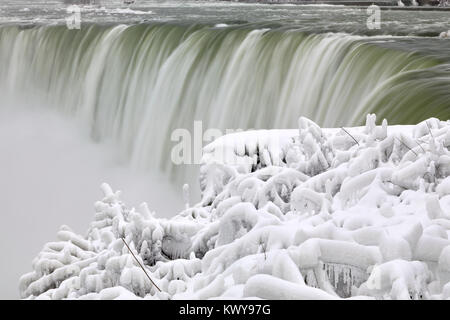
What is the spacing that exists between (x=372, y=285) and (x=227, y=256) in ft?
2.23

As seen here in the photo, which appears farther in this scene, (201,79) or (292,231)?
(201,79)

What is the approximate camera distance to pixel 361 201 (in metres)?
3.42

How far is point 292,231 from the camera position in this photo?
10.3 ft

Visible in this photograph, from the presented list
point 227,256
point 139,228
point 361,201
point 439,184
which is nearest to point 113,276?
point 139,228

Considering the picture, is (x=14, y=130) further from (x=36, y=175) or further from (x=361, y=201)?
(x=361, y=201)

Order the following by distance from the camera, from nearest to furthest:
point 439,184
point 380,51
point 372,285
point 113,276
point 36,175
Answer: point 372,285
point 439,184
point 113,276
point 380,51
point 36,175

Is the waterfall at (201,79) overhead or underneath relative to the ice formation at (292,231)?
overhead

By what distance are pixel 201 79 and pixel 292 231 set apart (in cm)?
992

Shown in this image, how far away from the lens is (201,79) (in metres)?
12.9

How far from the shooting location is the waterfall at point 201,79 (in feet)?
31.4

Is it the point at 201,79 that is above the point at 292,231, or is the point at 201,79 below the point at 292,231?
above

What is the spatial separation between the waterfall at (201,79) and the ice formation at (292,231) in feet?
12.3

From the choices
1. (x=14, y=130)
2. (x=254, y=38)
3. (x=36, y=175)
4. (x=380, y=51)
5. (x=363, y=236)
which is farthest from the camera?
(x=14, y=130)

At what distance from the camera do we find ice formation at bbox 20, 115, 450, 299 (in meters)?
2.80
